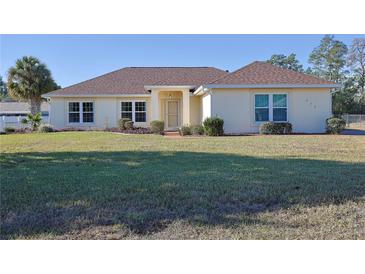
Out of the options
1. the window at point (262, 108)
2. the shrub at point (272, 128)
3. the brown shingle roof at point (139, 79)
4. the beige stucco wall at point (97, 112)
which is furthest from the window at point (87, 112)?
the shrub at point (272, 128)

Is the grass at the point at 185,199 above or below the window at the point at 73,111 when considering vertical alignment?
below

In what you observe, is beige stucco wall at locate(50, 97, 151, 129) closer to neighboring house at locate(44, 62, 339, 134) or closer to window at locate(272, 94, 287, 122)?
neighboring house at locate(44, 62, 339, 134)

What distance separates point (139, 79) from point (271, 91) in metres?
12.3

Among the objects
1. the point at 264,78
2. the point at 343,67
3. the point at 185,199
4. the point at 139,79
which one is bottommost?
the point at 185,199

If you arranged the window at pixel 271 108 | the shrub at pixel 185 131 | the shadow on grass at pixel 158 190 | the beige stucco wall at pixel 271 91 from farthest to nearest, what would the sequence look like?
the window at pixel 271 108
the beige stucco wall at pixel 271 91
the shrub at pixel 185 131
the shadow on grass at pixel 158 190

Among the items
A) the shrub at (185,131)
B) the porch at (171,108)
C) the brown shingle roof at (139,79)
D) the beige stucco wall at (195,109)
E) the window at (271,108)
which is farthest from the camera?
the brown shingle roof at (139,79)

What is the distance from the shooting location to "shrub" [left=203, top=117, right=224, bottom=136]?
19194mm

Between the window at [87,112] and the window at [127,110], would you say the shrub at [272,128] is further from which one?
the window at [87,112]

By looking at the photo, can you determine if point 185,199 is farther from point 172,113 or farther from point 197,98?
point 172,113

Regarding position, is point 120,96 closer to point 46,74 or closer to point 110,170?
point 46,74

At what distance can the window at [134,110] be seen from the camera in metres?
26.3

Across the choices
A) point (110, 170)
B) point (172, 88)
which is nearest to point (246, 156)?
point (110, 170)

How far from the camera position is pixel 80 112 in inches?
1033

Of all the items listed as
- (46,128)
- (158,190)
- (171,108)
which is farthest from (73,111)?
(158,190)
